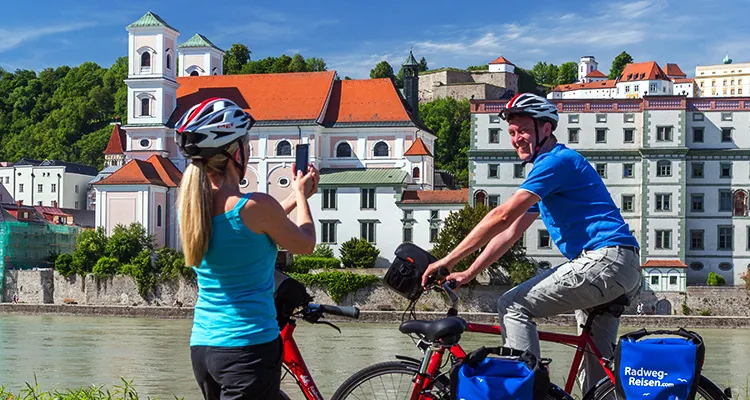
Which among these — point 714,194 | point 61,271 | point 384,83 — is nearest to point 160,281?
point 61,271

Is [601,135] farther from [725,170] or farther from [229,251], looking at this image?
[229,251]

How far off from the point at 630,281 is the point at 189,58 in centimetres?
7750

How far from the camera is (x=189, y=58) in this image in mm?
80188

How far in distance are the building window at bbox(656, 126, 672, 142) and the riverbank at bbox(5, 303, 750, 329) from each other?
32.5ft

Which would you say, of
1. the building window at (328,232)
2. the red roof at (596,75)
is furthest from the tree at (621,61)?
the building window at (328,232)

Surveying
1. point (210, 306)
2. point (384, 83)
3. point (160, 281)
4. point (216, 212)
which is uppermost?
point (384, 83)

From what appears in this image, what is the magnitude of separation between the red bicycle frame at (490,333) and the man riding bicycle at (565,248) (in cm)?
5

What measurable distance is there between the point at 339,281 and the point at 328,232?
25.1 ft

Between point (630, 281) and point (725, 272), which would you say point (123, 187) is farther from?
point (630, 281)

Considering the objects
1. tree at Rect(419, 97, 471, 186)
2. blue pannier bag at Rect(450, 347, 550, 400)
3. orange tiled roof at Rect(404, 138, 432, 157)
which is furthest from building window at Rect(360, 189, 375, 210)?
blue pannier bag at Rect(450, 347, 550, 400)

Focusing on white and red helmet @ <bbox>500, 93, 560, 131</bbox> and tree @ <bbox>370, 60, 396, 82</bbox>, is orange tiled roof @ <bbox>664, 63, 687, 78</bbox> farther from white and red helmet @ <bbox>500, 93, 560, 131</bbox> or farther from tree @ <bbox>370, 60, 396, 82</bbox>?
white and red helmet @ <bbox>500, 93, 560, 131</bbox>

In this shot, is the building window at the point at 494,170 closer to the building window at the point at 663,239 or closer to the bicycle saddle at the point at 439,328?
the building window at the point at 663,239

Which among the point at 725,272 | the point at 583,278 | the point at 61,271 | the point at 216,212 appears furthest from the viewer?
the point at 61,271

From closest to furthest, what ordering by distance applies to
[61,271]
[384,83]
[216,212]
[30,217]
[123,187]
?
1. [216,212]
2. [61,271]
3. [123,187]
4. [384,83]
5. [30,217]
